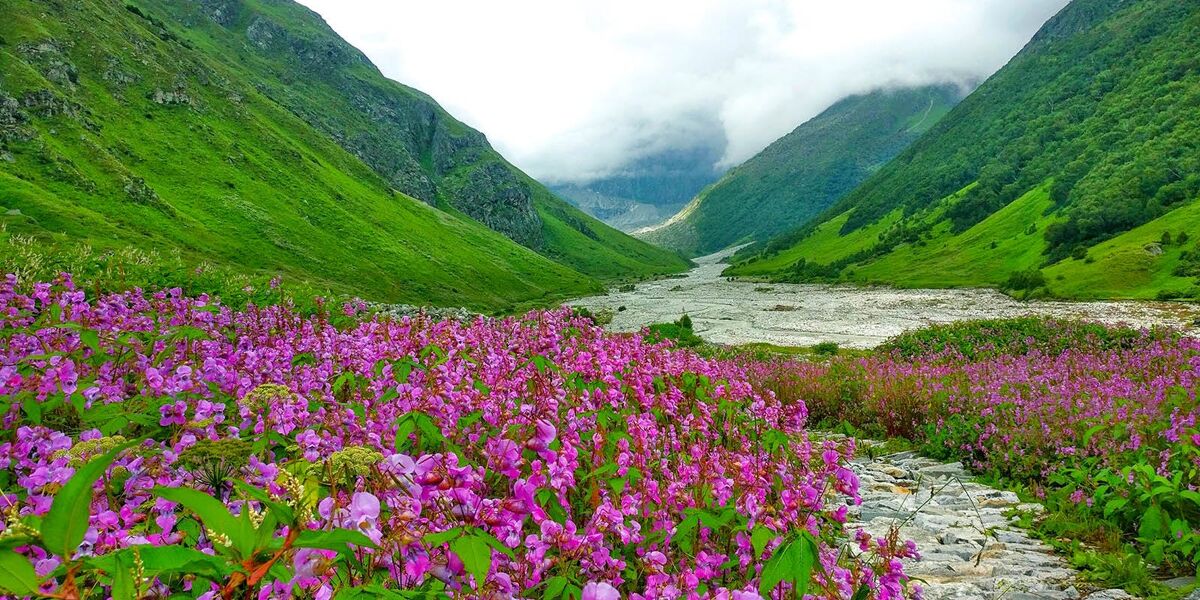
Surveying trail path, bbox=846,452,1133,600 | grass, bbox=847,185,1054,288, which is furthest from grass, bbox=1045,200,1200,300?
trail path, bbox=846,452,1133,600

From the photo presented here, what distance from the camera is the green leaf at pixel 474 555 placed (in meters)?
2.02

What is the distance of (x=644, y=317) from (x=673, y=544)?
69.9m

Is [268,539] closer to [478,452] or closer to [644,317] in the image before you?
[478,452]

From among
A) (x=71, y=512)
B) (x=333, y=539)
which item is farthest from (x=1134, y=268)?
(x=71, y=512)

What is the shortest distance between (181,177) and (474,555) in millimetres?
104879

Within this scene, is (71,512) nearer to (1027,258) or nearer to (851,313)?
(851,313)

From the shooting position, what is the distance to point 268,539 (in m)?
1.70

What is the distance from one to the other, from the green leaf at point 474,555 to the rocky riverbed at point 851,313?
42459 millimetres

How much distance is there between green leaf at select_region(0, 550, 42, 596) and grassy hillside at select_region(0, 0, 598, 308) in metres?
45.9

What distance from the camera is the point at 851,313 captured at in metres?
73.1

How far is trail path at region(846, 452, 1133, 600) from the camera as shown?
6.05 meters

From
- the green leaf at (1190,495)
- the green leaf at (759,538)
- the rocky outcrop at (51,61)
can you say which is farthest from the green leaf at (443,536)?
the rocky outcrop at (51,61)

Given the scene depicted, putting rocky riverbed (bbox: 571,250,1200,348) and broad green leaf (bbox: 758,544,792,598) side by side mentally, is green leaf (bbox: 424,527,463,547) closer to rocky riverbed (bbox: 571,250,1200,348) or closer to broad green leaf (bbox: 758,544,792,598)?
broad green leaf (bbox: 758,544,792,598)

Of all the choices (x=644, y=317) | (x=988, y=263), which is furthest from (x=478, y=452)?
(x=988, y=263)
